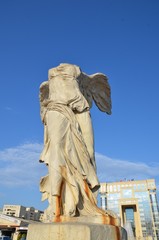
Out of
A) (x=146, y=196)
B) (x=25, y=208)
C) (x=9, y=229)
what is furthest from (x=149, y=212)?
(x=25, y=208)

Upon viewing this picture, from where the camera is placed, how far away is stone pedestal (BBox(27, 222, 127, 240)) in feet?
7.93

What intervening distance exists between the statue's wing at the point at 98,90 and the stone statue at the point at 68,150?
16cm

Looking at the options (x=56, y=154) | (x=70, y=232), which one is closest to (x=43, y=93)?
(x=56, y=154)

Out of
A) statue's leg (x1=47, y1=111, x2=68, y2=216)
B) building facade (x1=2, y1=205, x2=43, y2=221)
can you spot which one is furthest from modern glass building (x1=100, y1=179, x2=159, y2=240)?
statue's leg (x1=47, y1=111, x2=68, y2=216)

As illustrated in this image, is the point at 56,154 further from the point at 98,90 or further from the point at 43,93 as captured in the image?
the point at 98,90

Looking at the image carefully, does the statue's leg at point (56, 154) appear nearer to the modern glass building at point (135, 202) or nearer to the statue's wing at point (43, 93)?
the statue's wing at point (43, 93)

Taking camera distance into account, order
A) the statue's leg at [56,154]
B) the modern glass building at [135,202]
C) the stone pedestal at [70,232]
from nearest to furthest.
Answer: the stone pedestal at [70,232]
the statue's leg at [56,154]
the modern glass building at [135,202]

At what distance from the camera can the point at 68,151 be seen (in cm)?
350

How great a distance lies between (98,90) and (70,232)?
11.3 ft

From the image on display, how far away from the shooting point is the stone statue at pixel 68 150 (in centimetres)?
319

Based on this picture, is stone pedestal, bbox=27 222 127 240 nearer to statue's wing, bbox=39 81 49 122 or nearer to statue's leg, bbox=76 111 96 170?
statue's leg, bbox=76 111 96 170

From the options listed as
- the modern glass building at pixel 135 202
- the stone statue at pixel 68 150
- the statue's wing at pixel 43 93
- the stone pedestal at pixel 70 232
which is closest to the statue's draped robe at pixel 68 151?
the stone statue at pixel 68 150

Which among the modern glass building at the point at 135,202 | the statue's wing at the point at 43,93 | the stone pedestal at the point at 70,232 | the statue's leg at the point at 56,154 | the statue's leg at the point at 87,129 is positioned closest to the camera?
the stone pedestal at the point at 70,232

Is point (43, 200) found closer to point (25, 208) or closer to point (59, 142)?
point (59, 142)
